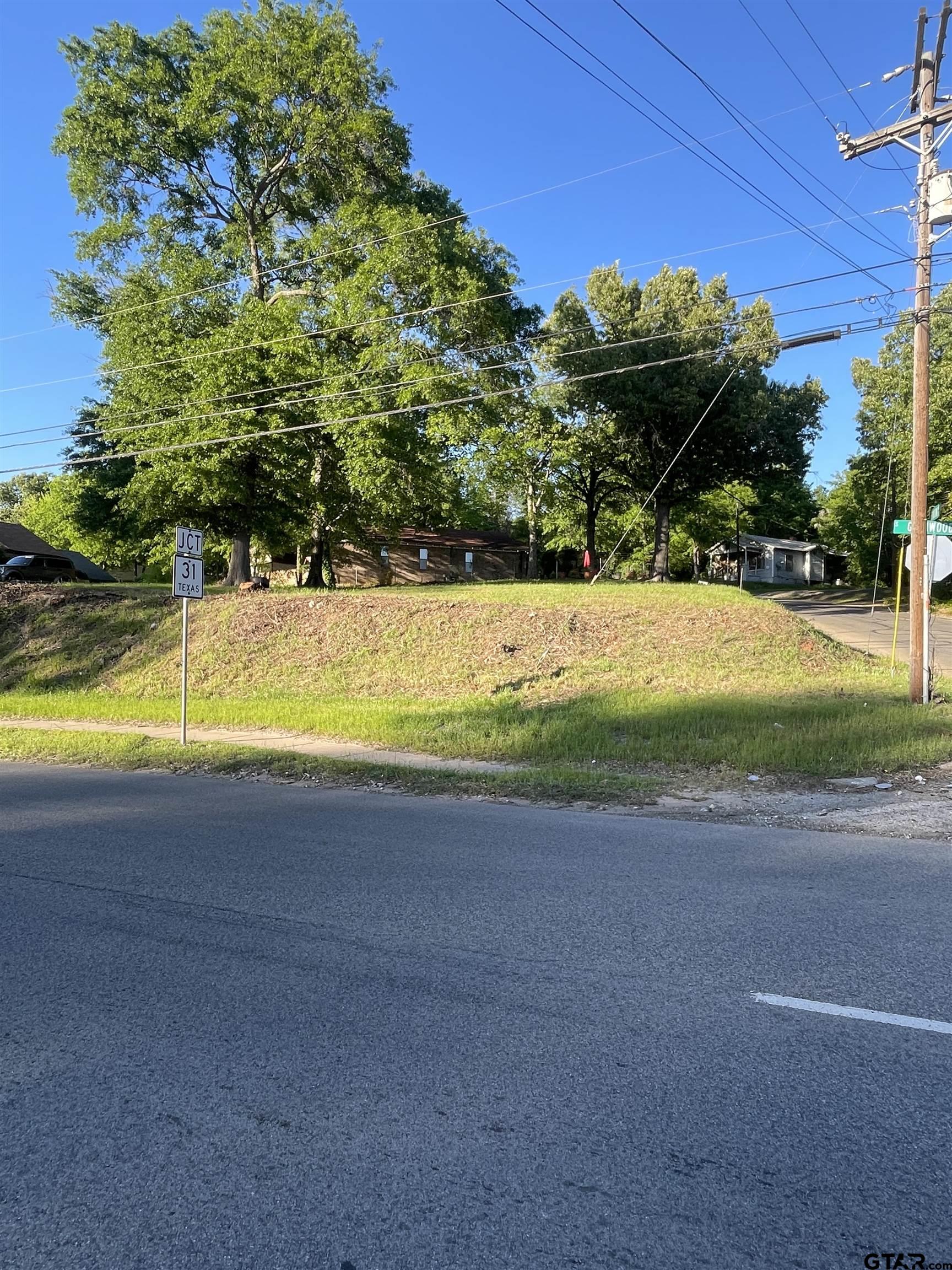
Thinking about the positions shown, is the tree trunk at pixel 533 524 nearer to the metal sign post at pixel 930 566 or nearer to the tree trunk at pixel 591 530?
the tree trunk at pixel 591 530

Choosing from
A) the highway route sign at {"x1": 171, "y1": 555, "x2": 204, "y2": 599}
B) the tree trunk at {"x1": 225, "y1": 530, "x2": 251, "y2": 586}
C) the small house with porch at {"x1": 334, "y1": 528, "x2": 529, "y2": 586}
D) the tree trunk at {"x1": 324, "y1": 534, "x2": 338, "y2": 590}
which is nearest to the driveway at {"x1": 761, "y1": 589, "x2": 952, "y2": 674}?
the highway route sign at {"x1": 171, "y1": 555, "x2": 204, "y2": 599}

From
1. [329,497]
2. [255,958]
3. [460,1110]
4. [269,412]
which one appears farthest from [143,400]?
[460,1110]

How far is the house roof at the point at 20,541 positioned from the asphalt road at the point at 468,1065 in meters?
45.3

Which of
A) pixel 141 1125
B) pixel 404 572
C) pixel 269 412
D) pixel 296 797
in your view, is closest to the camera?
pixel 141 1125

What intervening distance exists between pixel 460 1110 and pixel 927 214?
15699 millimetres

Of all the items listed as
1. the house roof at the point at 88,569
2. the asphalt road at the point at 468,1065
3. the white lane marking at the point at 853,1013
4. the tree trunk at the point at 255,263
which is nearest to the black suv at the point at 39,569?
the house roof at the point at 88,569

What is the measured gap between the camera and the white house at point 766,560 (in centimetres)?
6794

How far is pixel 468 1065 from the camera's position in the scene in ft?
11.1

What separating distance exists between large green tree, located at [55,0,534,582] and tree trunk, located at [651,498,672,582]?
42.5 feet

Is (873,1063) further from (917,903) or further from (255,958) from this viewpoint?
(255,958)

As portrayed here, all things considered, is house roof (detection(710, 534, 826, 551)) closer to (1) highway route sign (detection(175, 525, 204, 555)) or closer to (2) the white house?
(2) the white house

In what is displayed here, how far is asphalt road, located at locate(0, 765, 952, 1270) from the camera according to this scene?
8.16 feet

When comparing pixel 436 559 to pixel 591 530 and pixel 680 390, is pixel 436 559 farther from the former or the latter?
pixel 680 390

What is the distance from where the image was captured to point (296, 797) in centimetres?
Result: 927
